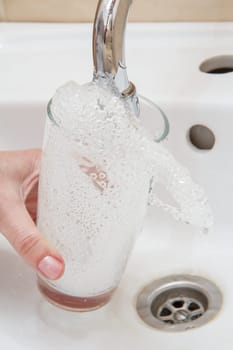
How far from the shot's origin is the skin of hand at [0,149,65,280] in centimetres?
35

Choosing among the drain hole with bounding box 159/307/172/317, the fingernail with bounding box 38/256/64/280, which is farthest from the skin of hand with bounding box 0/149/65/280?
the drain hole with bounding box 159/307/172/317

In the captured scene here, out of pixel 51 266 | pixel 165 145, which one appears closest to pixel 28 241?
pixel 51 266

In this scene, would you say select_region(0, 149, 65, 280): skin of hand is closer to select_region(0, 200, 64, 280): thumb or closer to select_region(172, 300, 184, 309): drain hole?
select_region(0, 200, 64, 280): thumb

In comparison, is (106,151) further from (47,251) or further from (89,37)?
(89,37)

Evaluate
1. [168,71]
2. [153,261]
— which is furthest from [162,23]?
[153,261]

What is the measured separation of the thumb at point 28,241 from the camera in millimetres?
349

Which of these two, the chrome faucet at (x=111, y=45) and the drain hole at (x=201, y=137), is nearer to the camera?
the chrome faucet at (x=111, y=45)

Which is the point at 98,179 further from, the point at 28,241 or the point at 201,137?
the point at 201,137

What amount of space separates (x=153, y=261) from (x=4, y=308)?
0.11 m

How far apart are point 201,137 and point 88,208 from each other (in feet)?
0.50

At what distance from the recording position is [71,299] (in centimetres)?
39

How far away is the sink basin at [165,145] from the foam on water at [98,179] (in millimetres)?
59

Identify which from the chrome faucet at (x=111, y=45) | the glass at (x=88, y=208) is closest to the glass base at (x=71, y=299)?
the glass at (x=88, y=208)

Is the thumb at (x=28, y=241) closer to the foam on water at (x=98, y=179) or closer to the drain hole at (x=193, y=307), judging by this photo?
the foam on water at (x=98, y=179)
